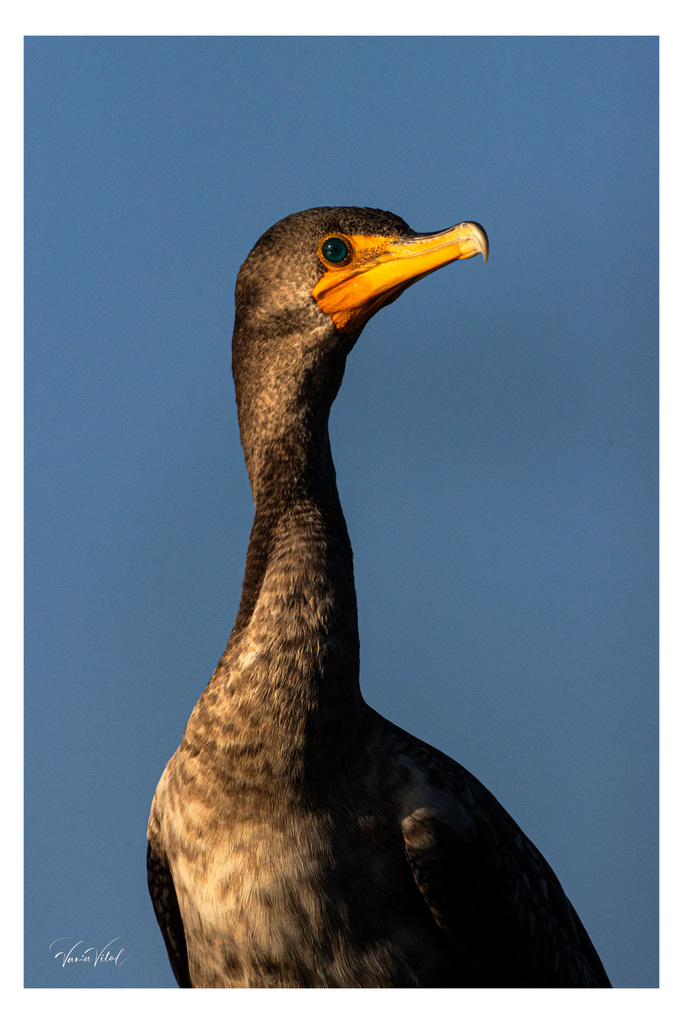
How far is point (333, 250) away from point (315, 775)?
1.54 meters

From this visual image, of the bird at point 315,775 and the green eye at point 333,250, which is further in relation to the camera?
the green eye at point 333,250

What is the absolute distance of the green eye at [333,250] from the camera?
301cm

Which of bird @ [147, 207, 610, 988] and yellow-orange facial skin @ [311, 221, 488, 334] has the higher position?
yellow-orange facial skin @ [311, 221, 488, 334]

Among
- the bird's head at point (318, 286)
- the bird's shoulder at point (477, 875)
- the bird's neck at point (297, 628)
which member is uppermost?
the bird's head at point (318, 286)

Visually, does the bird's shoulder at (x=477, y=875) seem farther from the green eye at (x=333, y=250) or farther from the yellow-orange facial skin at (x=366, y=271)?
the green eye at (x=333, y=250)

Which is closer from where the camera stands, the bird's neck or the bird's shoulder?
the bird's neck

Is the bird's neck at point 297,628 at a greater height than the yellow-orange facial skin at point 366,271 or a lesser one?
lesser

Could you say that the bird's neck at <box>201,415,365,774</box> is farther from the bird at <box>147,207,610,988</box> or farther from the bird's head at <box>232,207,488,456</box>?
the bird's head at <box>232,207,488,456</box>

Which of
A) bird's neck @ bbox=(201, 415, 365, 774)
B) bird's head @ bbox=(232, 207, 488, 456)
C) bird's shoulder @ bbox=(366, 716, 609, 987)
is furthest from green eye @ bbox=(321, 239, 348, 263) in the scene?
bird's shoulder @ bbox=(366, 716, 609, 987)

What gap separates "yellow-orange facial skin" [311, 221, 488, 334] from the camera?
2.99m

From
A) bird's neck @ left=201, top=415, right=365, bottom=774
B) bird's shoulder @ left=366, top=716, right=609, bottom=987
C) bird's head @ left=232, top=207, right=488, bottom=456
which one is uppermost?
bird's head @ left=232, top=207, right=488, bottom=456

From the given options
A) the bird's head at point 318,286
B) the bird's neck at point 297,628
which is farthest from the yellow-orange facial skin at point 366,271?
the bird's neck at point 297,628
